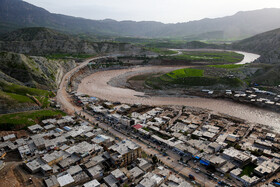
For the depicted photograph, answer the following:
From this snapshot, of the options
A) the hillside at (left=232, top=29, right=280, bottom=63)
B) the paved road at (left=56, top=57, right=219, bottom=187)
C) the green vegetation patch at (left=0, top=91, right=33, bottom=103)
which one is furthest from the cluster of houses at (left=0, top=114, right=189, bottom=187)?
the hillside at (left=232, top=29, right=280, bottom=63)

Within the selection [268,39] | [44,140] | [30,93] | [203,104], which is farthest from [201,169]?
[268,39]

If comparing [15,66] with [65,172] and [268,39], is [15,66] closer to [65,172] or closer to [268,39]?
[65,172]

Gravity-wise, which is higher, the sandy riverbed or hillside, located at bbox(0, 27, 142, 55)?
hillside, located at bbox(0, 27, 142, 55)

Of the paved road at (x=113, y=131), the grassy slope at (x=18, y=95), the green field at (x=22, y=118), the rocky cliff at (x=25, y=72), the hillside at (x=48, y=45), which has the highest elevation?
the hillside at (x=48, y=45)

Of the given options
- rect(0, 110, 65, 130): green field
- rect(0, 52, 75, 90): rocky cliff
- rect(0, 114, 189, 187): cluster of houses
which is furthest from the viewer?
rect(0, 52, 75, 90): rocky cliff

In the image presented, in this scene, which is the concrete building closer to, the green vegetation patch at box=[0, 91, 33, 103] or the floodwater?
the floodwater

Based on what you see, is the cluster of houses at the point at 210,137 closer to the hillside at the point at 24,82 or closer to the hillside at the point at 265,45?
the hillside at the point at 24,82

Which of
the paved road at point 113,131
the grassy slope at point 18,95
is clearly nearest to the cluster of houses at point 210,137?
the paved road at point 113,131

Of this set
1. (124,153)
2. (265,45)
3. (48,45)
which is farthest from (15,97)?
(265,45)
